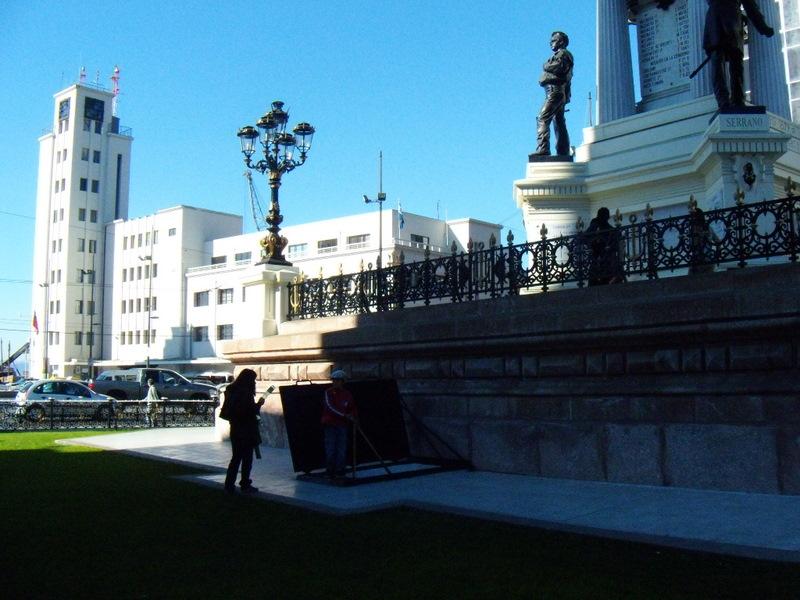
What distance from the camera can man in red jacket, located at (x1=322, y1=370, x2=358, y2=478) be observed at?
11.2 metres

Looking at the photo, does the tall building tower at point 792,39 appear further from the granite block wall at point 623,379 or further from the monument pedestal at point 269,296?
the granite block wall at point 623,379

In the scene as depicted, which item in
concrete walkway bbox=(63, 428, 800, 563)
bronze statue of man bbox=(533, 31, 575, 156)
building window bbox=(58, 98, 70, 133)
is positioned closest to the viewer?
concrete walkway bbox=(63, 428, 800, 563)

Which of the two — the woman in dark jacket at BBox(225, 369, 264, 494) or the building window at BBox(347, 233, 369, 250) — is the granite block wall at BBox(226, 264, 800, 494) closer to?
the woman in dark jacket at BBox(225, 369, 264, 494)

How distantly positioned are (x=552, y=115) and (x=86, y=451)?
12751 mm

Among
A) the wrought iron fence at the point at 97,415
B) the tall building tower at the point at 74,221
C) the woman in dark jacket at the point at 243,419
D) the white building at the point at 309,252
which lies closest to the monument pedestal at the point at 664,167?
the woman in dark jacket at the point at 243,419

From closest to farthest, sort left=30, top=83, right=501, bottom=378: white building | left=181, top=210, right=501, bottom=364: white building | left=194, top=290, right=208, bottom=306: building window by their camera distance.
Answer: left=181, top=210, right=501, bottom=364: white building < left=30, top=83, right=501, bottom=378: white building < left=194, top=290, right=208, bottom=306: building window

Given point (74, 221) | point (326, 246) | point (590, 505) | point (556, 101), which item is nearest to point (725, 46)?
point (556, 101)

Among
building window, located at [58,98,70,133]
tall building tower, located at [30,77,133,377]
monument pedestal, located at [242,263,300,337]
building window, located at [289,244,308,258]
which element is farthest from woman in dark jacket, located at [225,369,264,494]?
building window, located at [58,98,70,133]

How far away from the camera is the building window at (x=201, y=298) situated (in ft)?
263

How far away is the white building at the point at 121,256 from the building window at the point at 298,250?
92 millimetres

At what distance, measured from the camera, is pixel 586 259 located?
39.5 feet

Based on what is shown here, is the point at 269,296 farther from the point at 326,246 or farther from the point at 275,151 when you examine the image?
the point at 326,246

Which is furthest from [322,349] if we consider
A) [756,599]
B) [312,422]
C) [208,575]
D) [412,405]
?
[756,599]

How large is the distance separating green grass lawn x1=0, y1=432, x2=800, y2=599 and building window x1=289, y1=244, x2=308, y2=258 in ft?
213
